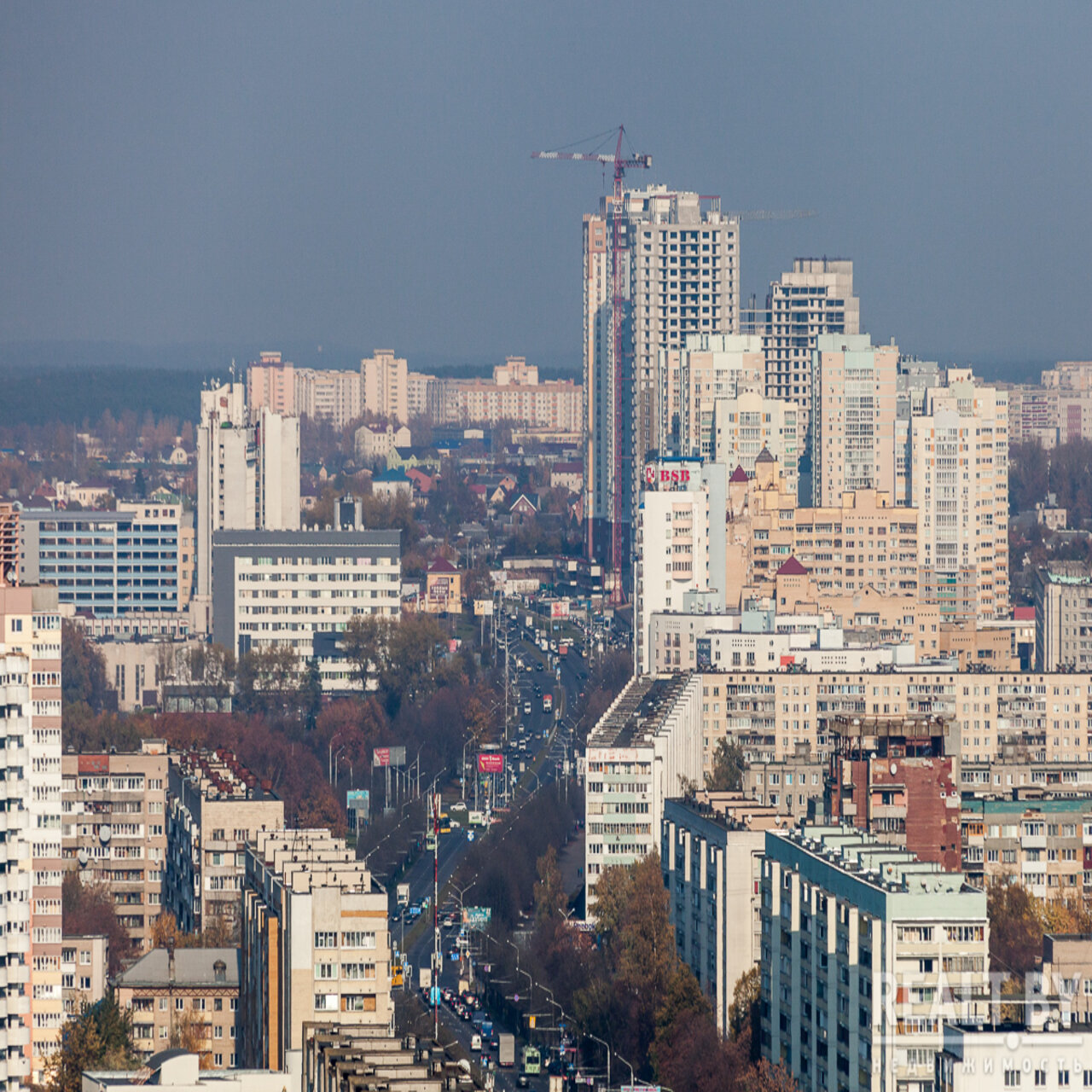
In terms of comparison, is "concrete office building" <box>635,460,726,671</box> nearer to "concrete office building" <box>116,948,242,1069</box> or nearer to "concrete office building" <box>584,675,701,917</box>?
"concrete office building" <box>584,675,701,917</box>

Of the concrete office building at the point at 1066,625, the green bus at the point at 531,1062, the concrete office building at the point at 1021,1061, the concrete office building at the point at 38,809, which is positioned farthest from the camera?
the concrete office building at the point at 1066,625

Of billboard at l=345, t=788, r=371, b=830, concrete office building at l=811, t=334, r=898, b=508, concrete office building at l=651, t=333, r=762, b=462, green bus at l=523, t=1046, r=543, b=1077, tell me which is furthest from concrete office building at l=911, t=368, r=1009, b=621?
green bus at l=523, t=1046, r=543, b=1077

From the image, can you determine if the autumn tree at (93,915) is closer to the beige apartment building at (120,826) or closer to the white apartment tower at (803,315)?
Result: the beige apartment building at (120,826)

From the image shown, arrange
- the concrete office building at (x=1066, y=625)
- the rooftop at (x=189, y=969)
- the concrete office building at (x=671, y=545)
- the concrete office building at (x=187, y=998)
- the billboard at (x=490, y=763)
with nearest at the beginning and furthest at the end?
the concrete office building at (x=187, y=998) → the rooftop at (x=189, y=969) → the billboard at (x=490, y=763) → the concrete office building at (x=671, y=545) → the concrete office building at (x=1066, y=625)

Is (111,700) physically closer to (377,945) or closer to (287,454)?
(287,454)

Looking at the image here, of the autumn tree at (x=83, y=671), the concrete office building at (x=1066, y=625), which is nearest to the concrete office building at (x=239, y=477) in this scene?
the autumn tree at (x=83, y=671)

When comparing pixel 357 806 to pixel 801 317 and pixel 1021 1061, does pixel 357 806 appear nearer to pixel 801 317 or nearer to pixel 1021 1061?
pixel 1021 1061

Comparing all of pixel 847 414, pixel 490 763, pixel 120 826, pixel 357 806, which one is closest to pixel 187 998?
pixel 120 826
